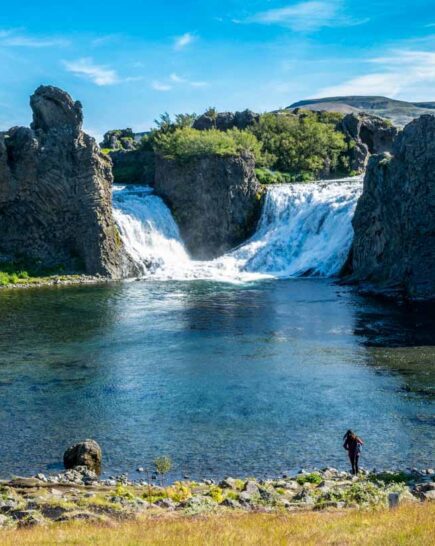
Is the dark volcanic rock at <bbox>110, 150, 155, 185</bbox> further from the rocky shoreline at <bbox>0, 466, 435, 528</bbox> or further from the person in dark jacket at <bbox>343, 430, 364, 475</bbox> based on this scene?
the rocky shoreline at <bbox>0, 466, 435, 528</bbox>

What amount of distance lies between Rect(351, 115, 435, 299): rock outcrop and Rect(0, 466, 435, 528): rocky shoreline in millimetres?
41731

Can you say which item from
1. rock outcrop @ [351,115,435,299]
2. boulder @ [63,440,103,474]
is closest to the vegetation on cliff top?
rock outcrop @ [351,115,435,299]

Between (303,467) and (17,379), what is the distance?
20.1m

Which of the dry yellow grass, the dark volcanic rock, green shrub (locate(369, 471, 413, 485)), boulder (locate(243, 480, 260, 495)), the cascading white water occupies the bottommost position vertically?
green shrub (locate(369, 471, 413, 485))

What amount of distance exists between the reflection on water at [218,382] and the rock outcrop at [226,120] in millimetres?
61294

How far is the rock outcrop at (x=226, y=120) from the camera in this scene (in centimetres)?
12406

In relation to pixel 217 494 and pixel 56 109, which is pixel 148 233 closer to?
pixel 56 109

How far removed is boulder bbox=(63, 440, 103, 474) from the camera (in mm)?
29984

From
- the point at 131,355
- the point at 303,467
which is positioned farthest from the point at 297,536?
the point at 131,355

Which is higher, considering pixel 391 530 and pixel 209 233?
pixel 209 233

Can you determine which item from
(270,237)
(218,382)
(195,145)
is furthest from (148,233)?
(218,382)

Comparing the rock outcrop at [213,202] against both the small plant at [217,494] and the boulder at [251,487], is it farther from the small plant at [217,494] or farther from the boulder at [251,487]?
the small plant at [217,494]

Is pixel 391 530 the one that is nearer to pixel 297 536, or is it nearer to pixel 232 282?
pixel 297 536

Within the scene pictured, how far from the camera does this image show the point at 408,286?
68.6m
